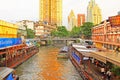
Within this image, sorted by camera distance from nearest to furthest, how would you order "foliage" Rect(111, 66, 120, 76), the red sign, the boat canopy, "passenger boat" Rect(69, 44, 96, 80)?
"foliage" Rect(111, 66, 120, 76) → the boat canopy → "passenger boat" Rect(69, 44, 96, 80) → the red sign

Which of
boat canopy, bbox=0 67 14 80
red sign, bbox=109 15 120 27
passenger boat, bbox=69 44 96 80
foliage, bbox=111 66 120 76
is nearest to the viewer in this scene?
foliage, bbox=111 66 120 76

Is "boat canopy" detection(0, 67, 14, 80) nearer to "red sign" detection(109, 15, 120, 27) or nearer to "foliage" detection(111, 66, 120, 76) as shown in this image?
"foliage" detection(111, 66, 120, 76)

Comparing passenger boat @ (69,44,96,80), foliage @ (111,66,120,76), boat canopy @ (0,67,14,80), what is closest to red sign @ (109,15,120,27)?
passenger boat @ (69,44,96,80)

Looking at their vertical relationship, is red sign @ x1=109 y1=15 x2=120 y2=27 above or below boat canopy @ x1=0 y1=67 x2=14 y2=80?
above

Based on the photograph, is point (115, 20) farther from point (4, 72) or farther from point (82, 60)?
point (4, 72)

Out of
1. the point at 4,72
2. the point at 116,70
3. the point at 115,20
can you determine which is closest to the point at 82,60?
the point at 115,20

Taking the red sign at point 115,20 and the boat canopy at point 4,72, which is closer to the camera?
the boat canopy at point 4,72

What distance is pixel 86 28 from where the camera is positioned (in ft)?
359

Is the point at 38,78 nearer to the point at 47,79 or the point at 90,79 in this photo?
the point at 47,79

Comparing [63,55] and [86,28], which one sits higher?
[86,28]

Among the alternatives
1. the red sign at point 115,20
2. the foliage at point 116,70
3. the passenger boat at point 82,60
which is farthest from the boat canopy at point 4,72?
the red sign at point 115,20

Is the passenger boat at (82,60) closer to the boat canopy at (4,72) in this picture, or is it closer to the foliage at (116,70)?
the foliage at (116,70)

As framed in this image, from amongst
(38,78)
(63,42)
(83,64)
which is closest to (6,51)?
(38,78)

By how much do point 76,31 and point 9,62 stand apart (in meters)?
112
